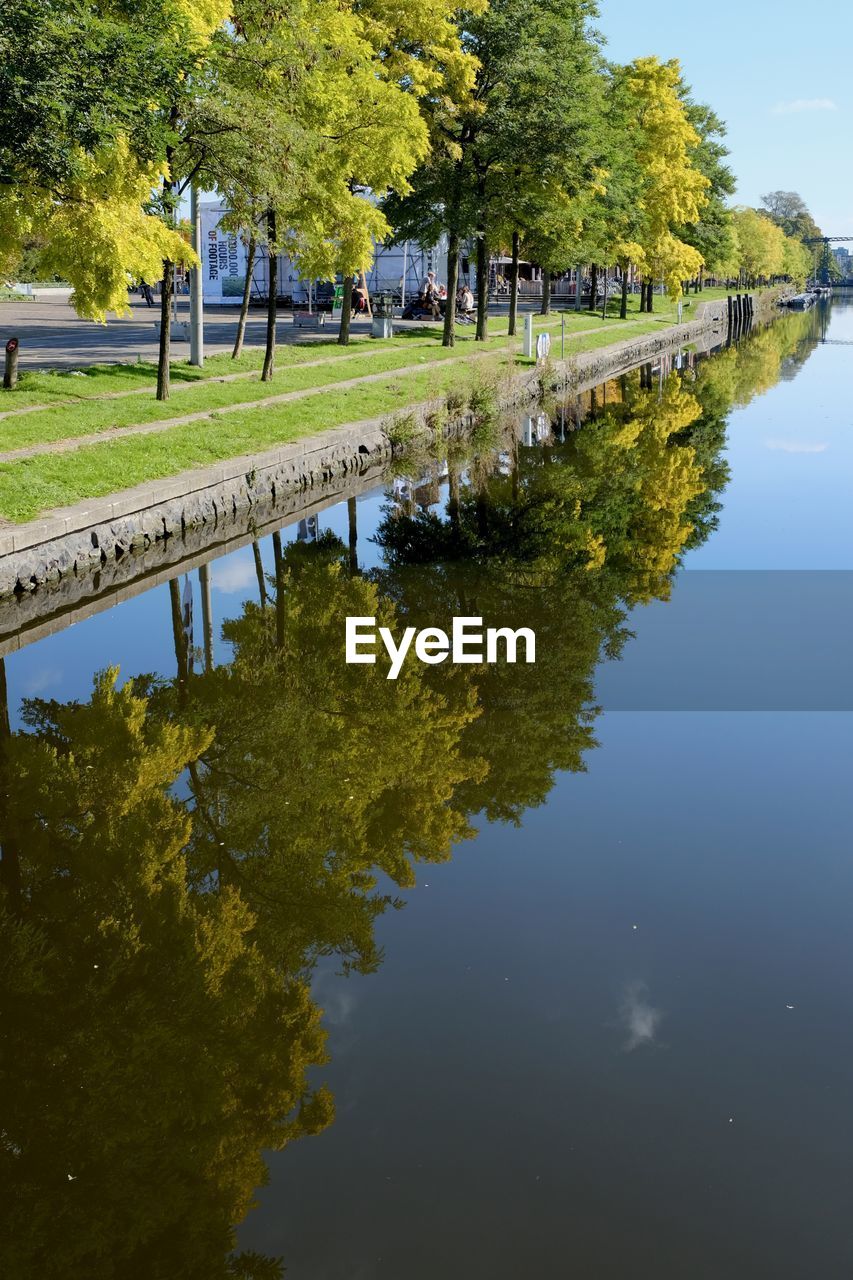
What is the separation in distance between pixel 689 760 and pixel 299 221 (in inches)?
837

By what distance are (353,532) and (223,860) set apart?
10740mm

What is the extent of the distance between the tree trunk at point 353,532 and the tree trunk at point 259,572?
113 centimetres

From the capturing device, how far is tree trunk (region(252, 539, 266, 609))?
47.7 ft

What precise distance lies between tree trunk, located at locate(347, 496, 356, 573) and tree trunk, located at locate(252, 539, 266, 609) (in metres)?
1.13

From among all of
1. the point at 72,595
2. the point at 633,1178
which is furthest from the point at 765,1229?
the point at 72,595

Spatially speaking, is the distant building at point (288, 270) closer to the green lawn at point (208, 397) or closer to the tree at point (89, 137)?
the green lawn at point (208, 397)

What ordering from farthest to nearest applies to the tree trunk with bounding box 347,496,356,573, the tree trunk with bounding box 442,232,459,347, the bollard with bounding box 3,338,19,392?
the tree trunk with bounding box 442,232,459,347, the bollard with bounding box 3,338,19,392, the tree trunk with bounding box 347,496,356,573

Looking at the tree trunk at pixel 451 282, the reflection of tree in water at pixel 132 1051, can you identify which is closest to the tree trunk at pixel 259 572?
the reflection of tree in water at pixel 132 1051

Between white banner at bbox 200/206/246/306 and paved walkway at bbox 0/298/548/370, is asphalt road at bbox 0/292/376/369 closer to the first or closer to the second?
paved walkway at bbox 0/298/548/370

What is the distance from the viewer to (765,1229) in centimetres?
497

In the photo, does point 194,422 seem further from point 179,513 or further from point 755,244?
point 755,244

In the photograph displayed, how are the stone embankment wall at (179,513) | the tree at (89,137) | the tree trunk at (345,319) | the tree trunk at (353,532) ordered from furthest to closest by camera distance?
the tree trunk at (345,319) < the tree trunk at (353,532) < the tree at (89,137) < the stone embankment wall at (179,513)

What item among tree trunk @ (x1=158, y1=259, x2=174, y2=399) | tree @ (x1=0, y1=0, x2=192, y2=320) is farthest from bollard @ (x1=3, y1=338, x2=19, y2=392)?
Result: tree @ (x1=0, y1=0, x2=192, y2=320)

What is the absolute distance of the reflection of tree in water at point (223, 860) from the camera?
5.34m
